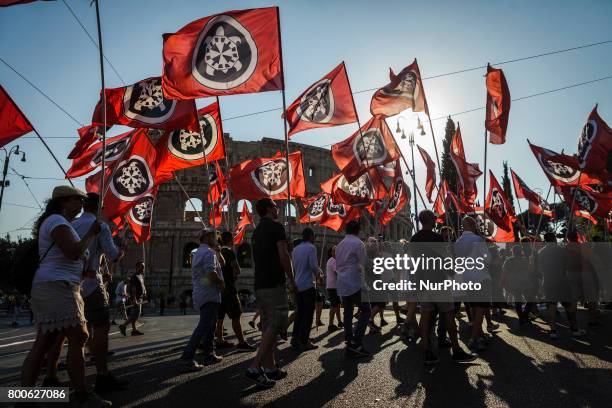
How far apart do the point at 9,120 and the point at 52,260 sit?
3.24 m

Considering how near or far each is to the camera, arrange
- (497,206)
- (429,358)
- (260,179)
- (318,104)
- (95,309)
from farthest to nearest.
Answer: (497,206), (260,179), (318,104), (429,358), (95,309)

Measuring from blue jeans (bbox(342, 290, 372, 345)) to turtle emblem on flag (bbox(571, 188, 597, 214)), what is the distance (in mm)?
12169

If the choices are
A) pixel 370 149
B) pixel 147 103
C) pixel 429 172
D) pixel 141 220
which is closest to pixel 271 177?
pixel 370 149

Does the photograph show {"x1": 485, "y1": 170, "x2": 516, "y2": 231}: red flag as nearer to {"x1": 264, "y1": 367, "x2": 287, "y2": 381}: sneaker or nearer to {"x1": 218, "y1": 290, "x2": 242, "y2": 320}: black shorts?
{"x1": 218, "y1": 290, "x2": 242, "y2": 320}: black shorts

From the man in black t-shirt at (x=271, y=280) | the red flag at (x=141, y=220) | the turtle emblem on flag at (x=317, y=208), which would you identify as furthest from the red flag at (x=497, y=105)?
the turtle emblem on flag at (x=317, y=208)

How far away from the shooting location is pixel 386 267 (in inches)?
444

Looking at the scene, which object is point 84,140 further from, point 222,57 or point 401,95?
point 401,95

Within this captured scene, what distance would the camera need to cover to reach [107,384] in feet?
14.7

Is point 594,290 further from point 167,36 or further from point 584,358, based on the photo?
point 167,36

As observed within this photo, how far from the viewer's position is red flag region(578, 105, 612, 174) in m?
11.5

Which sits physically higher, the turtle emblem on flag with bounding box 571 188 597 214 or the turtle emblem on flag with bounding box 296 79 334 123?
the turtle emblem on flag with bounding box 296 79 334 123

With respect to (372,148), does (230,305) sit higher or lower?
lower

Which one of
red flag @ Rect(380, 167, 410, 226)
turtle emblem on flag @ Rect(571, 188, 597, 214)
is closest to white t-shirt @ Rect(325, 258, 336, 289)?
red flag @ Rect(380, 167, 410, 226)

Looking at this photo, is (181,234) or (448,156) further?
(448,156)
